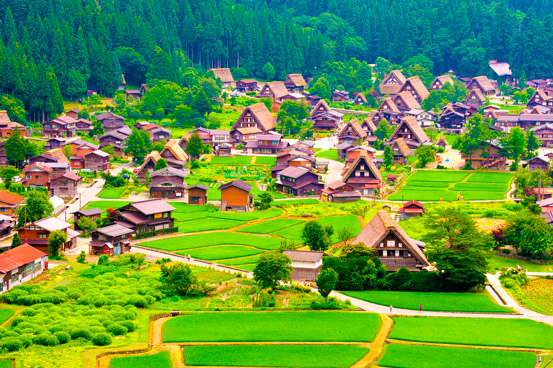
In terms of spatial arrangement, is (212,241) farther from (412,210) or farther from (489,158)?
(489,158)

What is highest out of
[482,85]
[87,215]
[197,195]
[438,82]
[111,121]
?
[438,82]

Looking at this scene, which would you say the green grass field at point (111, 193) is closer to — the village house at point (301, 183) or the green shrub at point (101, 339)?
the village house at point (301, 183)

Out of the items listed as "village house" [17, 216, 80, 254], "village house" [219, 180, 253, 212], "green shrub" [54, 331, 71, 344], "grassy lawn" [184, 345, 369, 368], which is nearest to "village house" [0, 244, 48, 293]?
"village house" [17, 216, 80, 254]

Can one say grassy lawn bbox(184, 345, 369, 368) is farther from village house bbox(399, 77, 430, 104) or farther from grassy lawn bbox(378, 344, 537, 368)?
village house bbox(399, 77, 430, 104)

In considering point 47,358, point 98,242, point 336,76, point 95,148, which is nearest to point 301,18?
point 336,76

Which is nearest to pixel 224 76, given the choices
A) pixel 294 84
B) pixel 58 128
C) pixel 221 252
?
pixel 294 84

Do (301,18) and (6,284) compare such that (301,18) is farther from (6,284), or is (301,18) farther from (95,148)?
(6,284)

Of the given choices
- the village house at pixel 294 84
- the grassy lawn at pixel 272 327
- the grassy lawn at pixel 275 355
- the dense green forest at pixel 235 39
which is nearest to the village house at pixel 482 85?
the dense green forest at pixel 235 39
